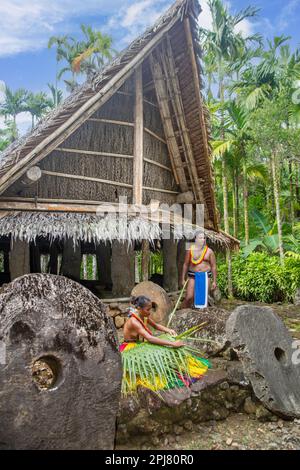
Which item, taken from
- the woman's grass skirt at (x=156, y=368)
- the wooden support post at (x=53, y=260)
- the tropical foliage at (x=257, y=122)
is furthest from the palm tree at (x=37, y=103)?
the woman's grass skirt at (x=156, y=368)

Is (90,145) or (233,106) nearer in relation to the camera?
(90,145)

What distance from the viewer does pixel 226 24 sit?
15992 millimetres

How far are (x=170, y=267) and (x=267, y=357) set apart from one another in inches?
218

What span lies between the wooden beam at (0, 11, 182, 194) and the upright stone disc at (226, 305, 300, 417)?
4.44 meters

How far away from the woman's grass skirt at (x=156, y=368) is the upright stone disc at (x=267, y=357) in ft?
1.64

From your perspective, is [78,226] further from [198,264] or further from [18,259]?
[198,264]

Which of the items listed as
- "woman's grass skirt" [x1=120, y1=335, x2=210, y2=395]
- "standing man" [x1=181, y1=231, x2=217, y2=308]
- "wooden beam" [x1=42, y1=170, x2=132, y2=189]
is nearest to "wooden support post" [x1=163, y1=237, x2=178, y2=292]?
"wooden beam" [x1=42, y1=170, x2=132, y2=189]

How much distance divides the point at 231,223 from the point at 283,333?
1949 centimetres

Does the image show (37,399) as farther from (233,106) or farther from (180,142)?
(233,106)

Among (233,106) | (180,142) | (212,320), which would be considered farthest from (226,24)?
(212,320)

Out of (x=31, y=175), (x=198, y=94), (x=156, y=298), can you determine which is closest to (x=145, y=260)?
(x=156, y=298)

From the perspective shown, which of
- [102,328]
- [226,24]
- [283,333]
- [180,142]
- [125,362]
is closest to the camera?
[102,328]

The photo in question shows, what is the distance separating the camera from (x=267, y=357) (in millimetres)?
4082
